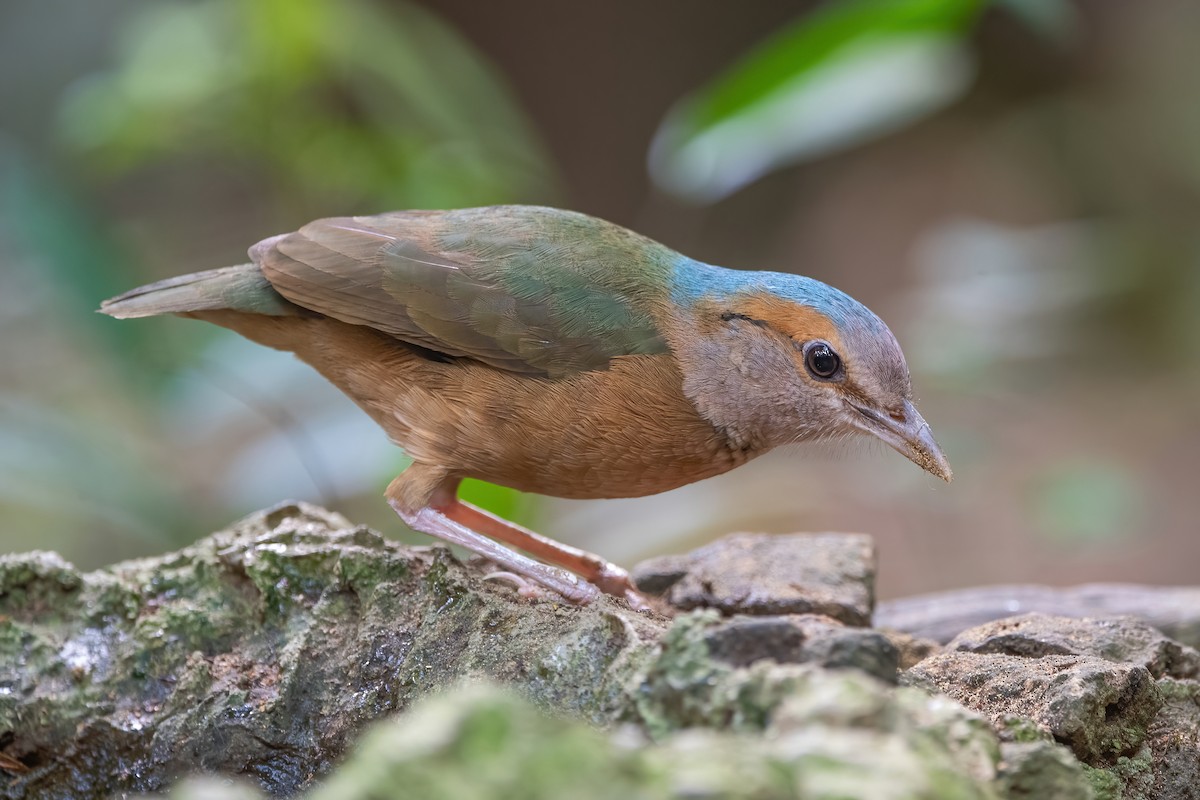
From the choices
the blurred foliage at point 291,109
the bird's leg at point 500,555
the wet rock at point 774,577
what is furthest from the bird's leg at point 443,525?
the blurred foliage at point 291,109

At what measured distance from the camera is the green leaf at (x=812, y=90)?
5.33 metres

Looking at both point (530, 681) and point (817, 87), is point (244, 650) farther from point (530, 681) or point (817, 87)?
point (817, 87)

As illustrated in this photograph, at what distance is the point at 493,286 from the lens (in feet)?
12.6

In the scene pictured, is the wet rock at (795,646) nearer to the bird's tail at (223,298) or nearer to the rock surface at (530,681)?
the rock surface at (530,681)

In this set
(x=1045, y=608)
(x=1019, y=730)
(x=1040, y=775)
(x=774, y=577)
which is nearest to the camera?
(x=1040, y=775)

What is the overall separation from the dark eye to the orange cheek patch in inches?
1.0

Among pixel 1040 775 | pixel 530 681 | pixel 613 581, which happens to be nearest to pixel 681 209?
pixel 613 581

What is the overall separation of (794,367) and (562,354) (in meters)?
0.72

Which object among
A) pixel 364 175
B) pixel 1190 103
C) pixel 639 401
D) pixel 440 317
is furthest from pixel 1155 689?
pixel 1190 103

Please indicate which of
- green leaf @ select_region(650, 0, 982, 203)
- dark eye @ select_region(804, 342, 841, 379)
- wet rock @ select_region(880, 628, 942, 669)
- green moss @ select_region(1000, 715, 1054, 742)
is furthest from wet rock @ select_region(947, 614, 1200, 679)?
green leaf @ select_region(650, 0, 982, 203)

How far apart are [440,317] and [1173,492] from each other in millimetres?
8376

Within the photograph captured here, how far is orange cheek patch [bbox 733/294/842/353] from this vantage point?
11.9ft

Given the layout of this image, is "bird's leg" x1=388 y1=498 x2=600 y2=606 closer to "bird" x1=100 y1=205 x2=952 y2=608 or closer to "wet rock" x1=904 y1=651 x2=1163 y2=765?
"bird" x1=100 y1=205 x2=952 y2=608

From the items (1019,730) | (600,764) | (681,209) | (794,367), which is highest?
(681,209)
